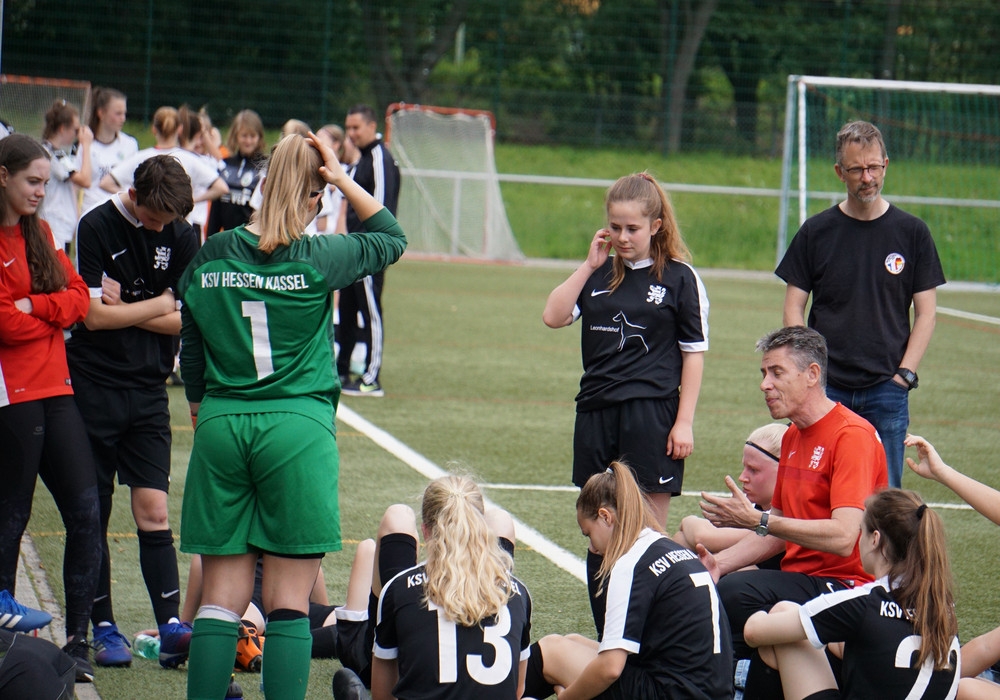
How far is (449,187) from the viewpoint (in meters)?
22.1

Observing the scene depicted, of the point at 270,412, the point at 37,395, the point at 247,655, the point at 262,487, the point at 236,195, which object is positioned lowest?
the point at 247,655

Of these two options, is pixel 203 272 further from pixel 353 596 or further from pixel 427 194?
pixel 427 194

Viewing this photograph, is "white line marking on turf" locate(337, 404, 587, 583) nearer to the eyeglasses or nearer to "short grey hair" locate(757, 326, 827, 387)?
"short grey hair" locate(757, 326, 827, 387)

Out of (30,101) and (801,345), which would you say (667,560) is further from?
(30,101)

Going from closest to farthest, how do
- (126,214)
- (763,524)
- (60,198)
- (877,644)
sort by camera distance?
(877,644) < (763,524) < (126,214) < (60,198)

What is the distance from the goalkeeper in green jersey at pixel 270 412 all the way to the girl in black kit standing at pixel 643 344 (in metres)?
1.18

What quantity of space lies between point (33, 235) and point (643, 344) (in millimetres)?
2240

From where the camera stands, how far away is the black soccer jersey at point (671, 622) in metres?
3.49

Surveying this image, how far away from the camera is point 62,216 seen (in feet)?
30.1

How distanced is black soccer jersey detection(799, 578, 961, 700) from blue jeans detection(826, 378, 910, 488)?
1.90 meters

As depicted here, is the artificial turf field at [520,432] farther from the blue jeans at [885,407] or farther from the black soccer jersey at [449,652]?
the black soccer jersey at [449,652]

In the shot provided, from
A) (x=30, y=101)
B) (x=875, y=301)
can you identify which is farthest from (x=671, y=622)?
(x=30, y=101)

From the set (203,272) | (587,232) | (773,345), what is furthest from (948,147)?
(203,272)

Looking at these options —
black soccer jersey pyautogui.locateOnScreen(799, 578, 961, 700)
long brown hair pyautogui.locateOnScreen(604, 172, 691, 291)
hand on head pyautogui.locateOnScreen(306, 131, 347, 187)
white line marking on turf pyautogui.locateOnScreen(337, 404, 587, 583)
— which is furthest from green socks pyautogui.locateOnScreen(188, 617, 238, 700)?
long brown hair pyautogui.locateOnScreen(604, 172, 691, 291)
